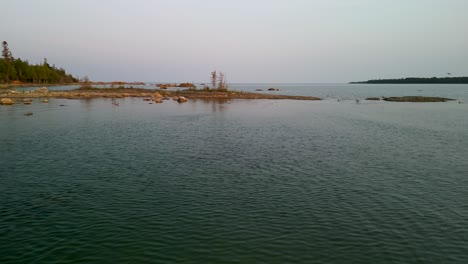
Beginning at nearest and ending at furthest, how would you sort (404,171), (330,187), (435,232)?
(435,232), (330,187), (404,171)

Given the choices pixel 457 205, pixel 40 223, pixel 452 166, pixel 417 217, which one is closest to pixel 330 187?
pixel 417 217

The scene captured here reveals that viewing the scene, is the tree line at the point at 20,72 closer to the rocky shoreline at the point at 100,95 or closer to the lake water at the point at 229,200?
the rocky shoreline at the point at 100,95

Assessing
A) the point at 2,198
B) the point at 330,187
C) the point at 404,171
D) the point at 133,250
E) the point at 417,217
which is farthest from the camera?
the point at 404,171

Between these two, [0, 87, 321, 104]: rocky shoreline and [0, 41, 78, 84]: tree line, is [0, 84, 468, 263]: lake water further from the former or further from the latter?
[0, 41, 78, 84]: tree line

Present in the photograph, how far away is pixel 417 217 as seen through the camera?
16359 mm

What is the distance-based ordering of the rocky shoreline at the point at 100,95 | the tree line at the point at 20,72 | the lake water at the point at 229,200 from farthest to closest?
the tree line at the point at 20,72 < the rocky shoreline at the point at 100,95 < the lake water at the point at 229,200

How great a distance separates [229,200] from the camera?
1809cm

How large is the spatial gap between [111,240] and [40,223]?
375 cm

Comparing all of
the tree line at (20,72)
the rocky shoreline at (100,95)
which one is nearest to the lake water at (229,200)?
the rocky shoreline at (100,95)

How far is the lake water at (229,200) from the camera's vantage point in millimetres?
12992

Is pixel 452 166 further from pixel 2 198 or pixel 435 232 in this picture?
pixel 2 198

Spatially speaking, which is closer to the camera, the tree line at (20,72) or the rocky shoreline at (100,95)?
the rocky shoreline at (100,95)

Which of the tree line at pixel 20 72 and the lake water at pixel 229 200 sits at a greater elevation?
the tree line at pixel 20 72

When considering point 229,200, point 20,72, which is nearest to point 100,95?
point 20,72
